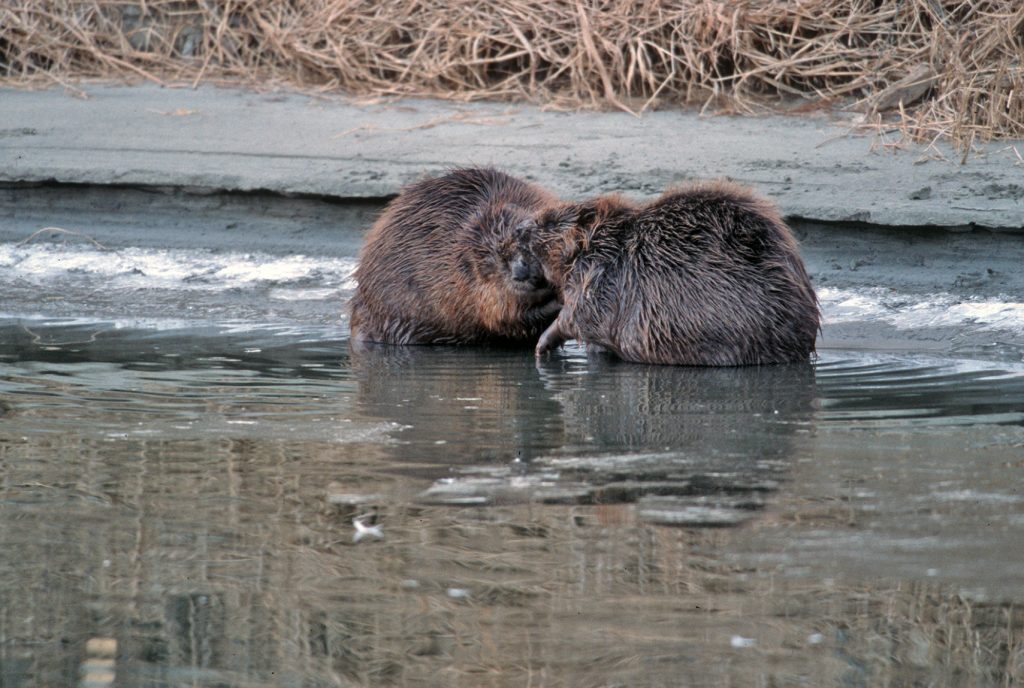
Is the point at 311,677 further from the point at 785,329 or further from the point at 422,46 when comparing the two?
the point at 422,46

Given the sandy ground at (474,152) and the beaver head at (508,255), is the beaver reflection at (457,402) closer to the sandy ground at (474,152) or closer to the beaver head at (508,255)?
the beaver head at (508,255)

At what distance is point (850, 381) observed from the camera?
5.24 meters

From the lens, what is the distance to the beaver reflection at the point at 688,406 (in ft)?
13.7

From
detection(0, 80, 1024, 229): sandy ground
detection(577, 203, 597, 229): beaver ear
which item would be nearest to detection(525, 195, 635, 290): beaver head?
detection(577, 203, 597, 229): beaver ear

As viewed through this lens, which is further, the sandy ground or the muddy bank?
the sandy ground

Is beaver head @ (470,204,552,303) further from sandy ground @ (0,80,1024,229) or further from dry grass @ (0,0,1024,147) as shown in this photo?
dry grass @ (0,0,1024,147)

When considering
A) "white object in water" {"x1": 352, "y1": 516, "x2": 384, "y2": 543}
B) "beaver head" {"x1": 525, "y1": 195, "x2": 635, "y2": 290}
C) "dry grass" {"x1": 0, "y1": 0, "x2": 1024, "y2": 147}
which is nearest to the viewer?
"white object in water" {"x1": 352, "y1": 516, "x2": 384, "y2": 543}

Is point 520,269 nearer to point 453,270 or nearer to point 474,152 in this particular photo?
point 453,270

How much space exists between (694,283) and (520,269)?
0.83 meters

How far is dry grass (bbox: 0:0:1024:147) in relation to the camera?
8.47 m

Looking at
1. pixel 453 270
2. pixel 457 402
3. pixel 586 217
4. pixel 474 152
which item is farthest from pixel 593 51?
pixel 457 402

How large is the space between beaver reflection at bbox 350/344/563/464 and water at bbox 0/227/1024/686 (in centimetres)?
2

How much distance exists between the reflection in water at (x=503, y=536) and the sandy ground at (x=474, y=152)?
225 centimetres

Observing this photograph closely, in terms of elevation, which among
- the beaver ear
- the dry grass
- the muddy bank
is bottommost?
the muddy bank
